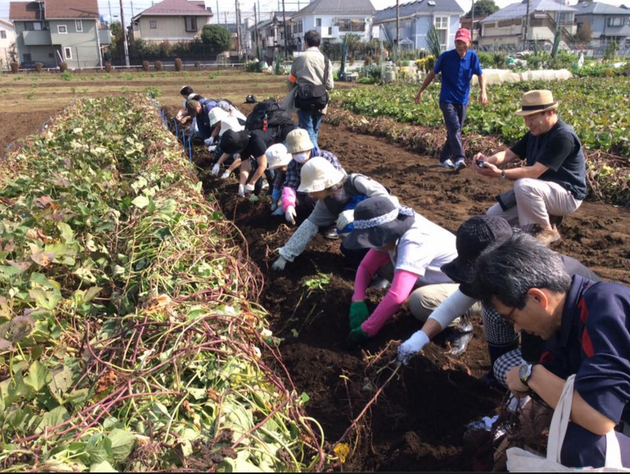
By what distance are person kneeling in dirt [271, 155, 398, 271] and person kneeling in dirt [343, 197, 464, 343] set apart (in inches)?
14.7

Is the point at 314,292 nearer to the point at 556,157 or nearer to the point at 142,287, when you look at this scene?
the point at 142,287

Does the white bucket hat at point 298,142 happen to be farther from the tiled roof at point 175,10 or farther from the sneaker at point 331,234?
the tiled roof at point 175,10

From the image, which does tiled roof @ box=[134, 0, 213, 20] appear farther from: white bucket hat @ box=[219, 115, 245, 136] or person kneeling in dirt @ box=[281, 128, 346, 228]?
person kneeling in dirt @ box=[281, 128, 346, 228]

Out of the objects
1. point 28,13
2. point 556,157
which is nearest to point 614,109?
point 556,157

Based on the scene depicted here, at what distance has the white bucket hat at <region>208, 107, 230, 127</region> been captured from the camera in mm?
7422

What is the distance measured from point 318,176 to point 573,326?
217 cm

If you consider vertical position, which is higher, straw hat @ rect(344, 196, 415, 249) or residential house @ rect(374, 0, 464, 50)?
residential house @ rect(374, 0, 464, 50)

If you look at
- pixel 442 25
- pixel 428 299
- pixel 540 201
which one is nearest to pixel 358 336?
pixel 428 299

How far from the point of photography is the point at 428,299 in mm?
3109

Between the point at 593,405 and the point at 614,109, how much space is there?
1029cm

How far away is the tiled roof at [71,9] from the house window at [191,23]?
28.6 ft

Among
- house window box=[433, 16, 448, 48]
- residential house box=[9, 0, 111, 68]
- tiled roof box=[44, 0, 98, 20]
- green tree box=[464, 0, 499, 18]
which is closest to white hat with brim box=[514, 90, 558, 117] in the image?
residential house box=[9, 0, 111, 68]

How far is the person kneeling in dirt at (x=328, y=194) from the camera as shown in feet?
12.0

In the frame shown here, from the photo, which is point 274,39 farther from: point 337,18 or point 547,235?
point 547,235
